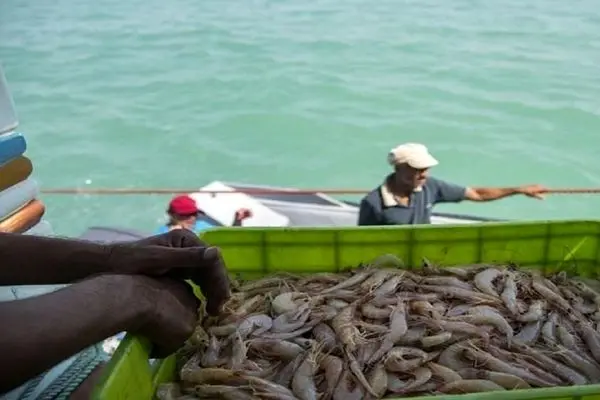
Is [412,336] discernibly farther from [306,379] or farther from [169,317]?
[169,317]

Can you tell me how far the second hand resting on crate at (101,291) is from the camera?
4.71 ft

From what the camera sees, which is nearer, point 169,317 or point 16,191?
point 169,317

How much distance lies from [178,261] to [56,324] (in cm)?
45

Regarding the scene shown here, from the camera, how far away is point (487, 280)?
2.40 metres

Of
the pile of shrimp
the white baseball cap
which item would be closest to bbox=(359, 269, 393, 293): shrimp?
the pile of shrimp

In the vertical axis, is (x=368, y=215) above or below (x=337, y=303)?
below

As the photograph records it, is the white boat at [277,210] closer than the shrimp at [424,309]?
No

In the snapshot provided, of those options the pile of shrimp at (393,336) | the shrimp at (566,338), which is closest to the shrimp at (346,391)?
the pile of shrimp at (393,336)

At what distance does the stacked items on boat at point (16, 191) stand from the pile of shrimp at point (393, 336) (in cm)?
93

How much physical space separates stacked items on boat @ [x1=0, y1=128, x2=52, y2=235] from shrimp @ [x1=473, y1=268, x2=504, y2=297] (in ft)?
5.38

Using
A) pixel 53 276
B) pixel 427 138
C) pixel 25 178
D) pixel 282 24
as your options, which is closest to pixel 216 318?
pixel 53 276


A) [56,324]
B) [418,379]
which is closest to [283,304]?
[418,379]

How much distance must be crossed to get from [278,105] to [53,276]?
13.7 m

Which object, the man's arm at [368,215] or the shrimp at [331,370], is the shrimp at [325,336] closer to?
the shrimp at [331,370]
